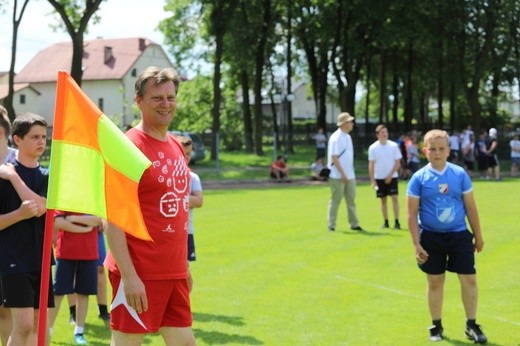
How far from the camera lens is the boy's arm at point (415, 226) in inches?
328

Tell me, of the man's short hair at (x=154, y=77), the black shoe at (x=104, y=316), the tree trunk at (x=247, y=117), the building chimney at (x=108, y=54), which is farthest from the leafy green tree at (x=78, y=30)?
the building chimney at (x=108, y=54)

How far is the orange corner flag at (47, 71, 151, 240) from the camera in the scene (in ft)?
15.3

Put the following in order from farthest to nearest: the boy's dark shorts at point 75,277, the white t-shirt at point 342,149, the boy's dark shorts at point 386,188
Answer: the boy's dark shorts at point 386,188 < the white t-shirt at point 342,149 < the boy's dark shorts at point 75,277

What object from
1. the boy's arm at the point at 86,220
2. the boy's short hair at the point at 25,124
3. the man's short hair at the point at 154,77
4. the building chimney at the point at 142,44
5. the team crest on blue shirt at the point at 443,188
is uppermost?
the building chimney at the point at 142,44

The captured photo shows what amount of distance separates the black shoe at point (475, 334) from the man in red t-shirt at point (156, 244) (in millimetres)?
3819

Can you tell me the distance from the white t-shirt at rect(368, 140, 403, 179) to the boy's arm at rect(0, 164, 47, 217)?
1183 centimetres

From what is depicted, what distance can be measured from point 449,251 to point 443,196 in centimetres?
51

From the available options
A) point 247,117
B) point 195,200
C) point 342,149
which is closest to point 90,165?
point 195,200

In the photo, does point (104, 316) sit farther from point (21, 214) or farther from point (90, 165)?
point (90, 165)

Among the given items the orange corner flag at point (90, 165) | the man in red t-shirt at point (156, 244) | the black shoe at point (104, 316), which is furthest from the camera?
the black shoe at point (104, 316)

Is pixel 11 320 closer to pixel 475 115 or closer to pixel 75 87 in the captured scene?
pixel 75 87

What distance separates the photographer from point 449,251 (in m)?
8.36

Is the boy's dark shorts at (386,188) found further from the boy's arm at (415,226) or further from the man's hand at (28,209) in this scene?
the man's hand at (28,209)

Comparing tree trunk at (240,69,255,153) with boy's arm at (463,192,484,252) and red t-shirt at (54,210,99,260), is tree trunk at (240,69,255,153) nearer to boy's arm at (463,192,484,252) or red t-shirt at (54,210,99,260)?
red t-shirt at (54,210,99,260)
